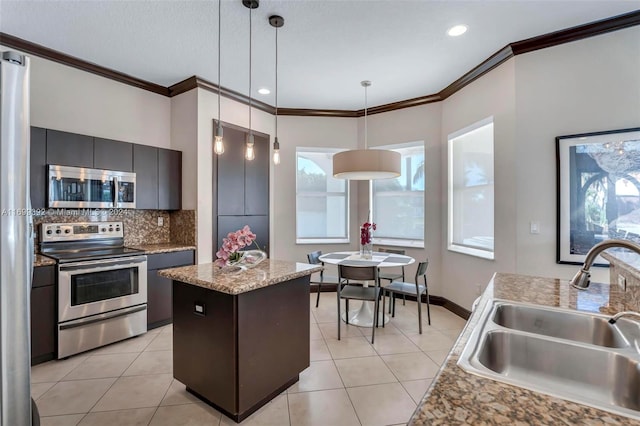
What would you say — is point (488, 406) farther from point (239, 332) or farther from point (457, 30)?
point (457, 30)

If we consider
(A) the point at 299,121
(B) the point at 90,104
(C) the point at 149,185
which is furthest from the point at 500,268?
(B) the point at 90,104

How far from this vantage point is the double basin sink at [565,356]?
94cm

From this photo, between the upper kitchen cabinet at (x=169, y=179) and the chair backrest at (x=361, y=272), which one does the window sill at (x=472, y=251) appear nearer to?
the chair backrest at (x=361, y=272)

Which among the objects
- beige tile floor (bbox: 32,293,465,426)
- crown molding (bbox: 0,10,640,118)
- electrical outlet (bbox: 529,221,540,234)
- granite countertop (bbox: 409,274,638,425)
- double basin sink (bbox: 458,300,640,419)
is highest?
crown molding (bbox: 0,10,640,118)

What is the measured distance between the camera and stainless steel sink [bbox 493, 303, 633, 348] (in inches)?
48.8

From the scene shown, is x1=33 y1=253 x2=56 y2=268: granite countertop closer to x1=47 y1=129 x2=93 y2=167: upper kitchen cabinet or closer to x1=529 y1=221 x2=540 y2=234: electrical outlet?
x1=47 y1=129 x2=93 y2=167: upper kitchen cabinet

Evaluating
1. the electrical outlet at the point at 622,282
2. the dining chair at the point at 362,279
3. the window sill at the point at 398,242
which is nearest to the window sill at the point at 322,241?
the window sill at the point at 398,242

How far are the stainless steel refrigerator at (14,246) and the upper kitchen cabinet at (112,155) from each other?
254 centimetres

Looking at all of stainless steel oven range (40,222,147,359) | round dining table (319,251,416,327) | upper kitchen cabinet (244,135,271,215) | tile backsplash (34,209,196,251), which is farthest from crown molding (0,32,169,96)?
round dining table (319,251,416,327)

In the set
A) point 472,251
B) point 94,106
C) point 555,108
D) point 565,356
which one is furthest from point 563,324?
point 94,106

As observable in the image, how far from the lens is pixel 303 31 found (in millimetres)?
2711

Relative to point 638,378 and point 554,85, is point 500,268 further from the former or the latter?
point 638,378

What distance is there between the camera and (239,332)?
1881mm

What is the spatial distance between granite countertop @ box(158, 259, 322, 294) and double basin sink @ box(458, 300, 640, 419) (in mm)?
1211
